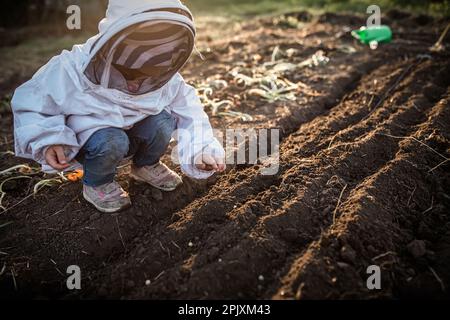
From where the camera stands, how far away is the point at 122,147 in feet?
8.09

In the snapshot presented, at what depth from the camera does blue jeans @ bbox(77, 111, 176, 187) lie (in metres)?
2.41

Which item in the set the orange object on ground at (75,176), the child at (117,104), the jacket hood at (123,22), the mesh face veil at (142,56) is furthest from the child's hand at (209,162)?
the orange object on ground at (75,176)

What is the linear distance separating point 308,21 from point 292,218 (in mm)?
6210

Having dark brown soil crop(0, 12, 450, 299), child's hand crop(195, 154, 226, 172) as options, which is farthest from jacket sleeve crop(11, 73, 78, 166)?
child's hand crop(195, 154, 226, 172)

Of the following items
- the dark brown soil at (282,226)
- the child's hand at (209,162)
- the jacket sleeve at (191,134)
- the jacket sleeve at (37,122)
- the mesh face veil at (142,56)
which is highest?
the mesh face veil at (142,56)

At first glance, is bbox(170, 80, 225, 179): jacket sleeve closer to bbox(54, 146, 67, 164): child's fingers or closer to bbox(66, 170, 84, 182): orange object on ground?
bbox(54, 146, 67, 164): child's fingers

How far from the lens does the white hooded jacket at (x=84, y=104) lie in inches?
83.0

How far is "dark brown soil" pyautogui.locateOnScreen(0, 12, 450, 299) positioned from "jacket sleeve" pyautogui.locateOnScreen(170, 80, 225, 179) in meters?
0.29

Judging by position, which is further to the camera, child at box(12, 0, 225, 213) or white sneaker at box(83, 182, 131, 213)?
white sneaker at box(83, 182, 131, 213)

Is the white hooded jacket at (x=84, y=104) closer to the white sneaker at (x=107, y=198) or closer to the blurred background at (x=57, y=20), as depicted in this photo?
the white sneaker at (x=107, y=198)
